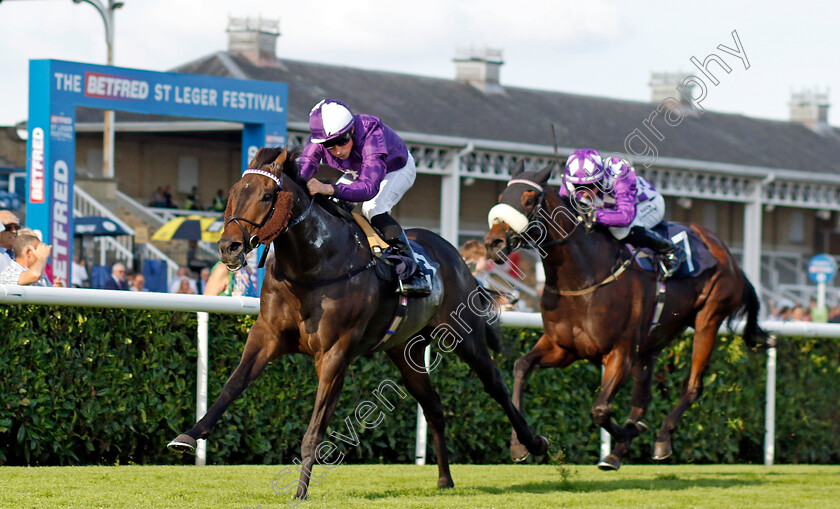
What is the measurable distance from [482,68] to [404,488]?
22233 mm

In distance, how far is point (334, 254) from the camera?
5.26 m

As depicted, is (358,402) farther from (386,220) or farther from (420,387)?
(386,220)

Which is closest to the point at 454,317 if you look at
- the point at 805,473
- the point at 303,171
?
the point at 303,171

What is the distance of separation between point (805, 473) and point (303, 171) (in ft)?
14.3

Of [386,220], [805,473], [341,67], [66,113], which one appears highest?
[341,67]

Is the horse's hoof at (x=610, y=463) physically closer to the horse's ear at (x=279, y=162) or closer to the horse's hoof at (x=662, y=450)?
the horse's hoof at (x=662, y=450)

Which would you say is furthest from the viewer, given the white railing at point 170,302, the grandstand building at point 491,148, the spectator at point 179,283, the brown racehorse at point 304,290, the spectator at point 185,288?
the grandstand building at point 491,148

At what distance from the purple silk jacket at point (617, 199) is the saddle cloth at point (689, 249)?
66 centimetres

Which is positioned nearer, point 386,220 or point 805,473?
point 386,220

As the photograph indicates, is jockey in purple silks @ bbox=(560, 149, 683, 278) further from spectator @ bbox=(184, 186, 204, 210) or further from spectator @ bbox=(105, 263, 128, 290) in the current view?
spectator @ bbox=(184, 186, 204, 210)

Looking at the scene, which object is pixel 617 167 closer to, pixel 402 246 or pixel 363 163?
pixel 402 246

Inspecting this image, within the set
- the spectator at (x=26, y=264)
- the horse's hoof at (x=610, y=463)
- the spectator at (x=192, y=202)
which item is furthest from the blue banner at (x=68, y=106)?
the spectator at (x=192, y=202)

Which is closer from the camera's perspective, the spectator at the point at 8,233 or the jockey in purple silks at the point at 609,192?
the jockey in purple silks at the point at 609,192

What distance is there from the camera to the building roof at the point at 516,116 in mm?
22734
